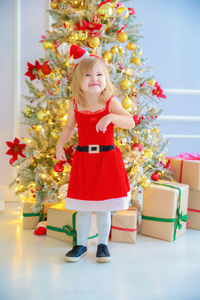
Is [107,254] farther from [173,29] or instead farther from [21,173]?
[173,29]

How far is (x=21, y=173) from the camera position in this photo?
2.20 m

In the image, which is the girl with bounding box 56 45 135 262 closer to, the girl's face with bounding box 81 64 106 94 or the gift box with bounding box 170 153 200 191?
the girl's face with bounding box 81 64 106 94

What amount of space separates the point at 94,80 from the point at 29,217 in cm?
116

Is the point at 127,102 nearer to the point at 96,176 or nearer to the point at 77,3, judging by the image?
the point at 96,176

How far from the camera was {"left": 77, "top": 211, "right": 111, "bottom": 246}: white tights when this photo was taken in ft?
6.09

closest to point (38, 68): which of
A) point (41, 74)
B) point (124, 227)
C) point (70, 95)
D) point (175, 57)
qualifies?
point (41, 74)

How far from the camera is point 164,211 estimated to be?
2.17 m

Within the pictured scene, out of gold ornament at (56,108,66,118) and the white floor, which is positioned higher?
gold ornament at (56,108,66,118)

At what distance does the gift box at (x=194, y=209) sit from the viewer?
2.42 m

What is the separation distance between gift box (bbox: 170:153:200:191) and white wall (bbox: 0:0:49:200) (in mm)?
1374

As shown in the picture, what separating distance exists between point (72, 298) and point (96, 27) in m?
1.53

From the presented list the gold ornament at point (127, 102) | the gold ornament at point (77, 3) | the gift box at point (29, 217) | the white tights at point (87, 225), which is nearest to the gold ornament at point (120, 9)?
the gold ornament at point (77, 3)

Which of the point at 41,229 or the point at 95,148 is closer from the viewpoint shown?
the point at 95,148

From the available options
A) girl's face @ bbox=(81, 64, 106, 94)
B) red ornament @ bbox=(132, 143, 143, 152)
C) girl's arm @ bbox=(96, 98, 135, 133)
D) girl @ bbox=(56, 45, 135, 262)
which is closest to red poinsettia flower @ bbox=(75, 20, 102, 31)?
girl @ bbox=(56, 45, 135, 262)
